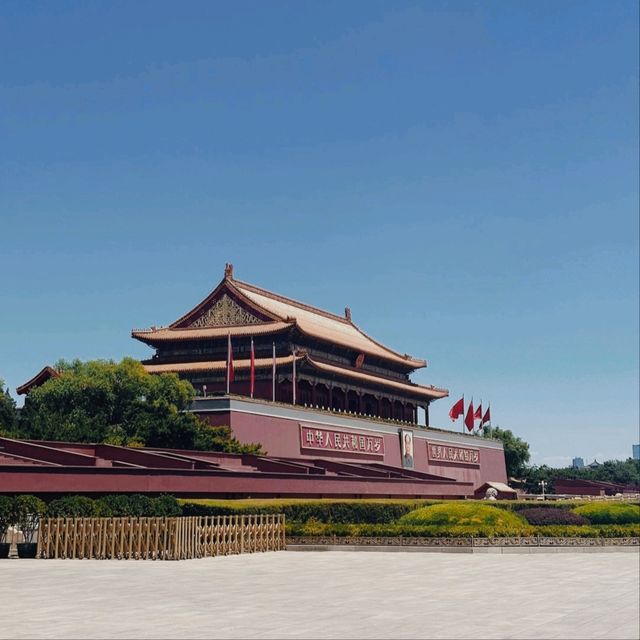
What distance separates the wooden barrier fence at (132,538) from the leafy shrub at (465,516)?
19.7 ft

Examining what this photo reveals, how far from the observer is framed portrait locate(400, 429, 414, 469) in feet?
178

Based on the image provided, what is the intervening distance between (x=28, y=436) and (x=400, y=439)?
25.5m

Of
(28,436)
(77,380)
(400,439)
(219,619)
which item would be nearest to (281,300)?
(400,439)

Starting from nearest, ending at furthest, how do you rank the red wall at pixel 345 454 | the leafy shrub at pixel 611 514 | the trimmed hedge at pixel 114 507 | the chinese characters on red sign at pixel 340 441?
the trimmed hedge at pixel 114 507, the leafy shrub at pixel 611 514, the red wall at pixel 345 454, the chinese characters on red sign at pixel 340 441

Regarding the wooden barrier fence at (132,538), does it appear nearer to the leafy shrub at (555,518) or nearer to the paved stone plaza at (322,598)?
the paved stone plaza at (322,598)

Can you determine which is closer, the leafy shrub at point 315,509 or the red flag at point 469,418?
the leafy shrub at point 315,509

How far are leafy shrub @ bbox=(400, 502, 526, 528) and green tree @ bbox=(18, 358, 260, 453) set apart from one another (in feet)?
44.7

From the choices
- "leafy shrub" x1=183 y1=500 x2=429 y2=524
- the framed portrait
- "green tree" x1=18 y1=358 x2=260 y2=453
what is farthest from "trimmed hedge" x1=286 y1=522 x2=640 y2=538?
the framed portrait

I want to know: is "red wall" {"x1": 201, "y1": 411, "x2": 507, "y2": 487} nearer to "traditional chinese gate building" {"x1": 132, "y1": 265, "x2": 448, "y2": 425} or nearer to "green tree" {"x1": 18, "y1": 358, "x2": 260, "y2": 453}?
"green tree" {"x1": 18, "y1": 358, "x2": 260, "y2": 453}

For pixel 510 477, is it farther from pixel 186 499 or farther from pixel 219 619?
pixel 219 619

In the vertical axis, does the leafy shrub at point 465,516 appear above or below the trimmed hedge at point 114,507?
below

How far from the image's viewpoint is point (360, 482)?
120 feet

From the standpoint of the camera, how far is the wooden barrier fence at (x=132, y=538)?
21.0 metres

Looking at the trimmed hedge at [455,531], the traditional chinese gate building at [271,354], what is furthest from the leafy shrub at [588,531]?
the traditional chinese gate building at [271,354]
